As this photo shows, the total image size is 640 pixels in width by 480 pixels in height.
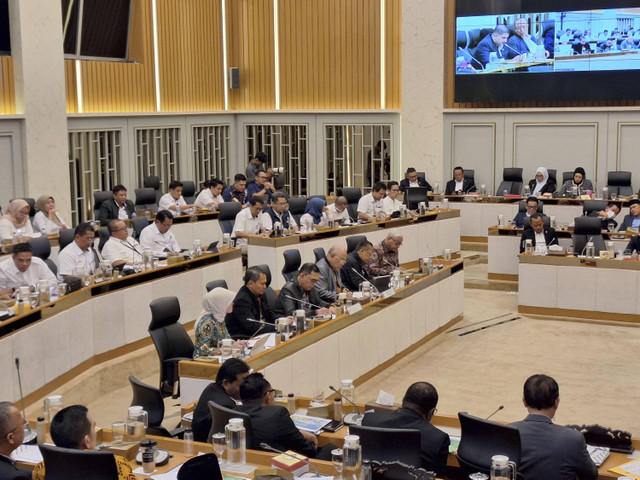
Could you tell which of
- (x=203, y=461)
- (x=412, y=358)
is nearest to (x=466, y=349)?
(x=412, y=358)

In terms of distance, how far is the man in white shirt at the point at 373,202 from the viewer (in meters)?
12.7

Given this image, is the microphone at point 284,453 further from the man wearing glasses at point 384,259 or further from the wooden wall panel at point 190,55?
the wooden wall panel at point 190,55

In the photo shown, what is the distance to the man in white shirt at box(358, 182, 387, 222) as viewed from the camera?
12.7 meters

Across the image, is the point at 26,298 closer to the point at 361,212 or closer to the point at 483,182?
the point at 361,212

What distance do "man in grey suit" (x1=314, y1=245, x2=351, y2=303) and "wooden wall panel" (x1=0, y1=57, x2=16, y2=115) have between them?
6606mm

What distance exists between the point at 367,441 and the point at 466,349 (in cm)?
514

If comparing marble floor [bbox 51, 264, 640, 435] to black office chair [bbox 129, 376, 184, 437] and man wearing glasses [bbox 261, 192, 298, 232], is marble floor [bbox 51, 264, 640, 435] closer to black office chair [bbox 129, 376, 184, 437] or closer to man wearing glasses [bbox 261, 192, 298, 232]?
black office chair [bbox 129, 376, 184, 437]

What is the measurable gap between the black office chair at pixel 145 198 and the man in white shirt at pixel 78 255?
16.3ft

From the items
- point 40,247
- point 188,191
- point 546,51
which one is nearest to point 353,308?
point 40,247

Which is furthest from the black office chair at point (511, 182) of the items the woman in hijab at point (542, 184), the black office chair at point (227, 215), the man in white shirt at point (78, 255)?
the man in white shirt at point (78, 255)

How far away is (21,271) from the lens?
311 inches

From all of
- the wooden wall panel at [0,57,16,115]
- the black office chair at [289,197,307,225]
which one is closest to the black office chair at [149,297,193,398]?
the black office chair at [289,197,307,225]

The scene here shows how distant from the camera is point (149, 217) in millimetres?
12297

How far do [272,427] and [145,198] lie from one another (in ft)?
31.3
